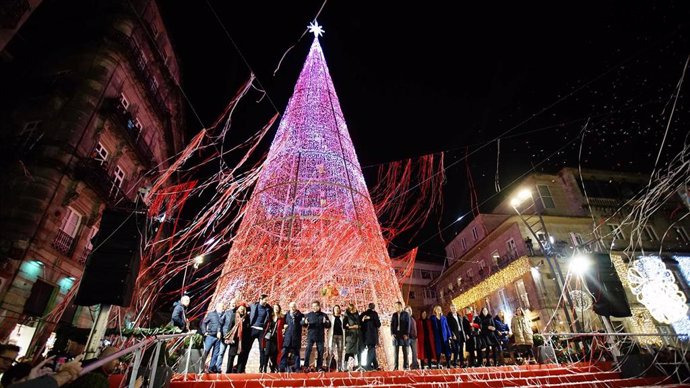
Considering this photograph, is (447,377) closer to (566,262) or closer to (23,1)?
(23,1)

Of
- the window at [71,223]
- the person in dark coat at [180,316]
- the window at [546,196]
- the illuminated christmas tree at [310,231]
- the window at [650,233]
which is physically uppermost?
the window at [546,196]

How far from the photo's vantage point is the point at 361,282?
A: 913 centimetres

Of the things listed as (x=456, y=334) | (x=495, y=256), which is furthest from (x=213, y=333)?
(x=495, y=256)

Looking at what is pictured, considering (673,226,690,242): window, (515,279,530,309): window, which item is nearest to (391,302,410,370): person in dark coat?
(515,279,530,309): window

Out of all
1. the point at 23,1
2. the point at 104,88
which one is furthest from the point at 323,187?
the point at 104,88

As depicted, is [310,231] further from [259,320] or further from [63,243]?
[63,243]

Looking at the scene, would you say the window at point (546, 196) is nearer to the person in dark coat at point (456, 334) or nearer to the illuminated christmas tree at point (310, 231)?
the person in dark coat at point (456, 334)

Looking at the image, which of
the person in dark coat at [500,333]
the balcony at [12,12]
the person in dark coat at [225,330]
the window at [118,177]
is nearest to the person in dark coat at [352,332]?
the person in dark coat at [225,330]

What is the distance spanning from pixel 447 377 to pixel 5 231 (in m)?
14.2

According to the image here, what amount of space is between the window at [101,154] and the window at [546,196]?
1032 inches

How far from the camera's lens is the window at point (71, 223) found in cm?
1362

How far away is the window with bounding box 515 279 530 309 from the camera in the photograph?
21.3 m

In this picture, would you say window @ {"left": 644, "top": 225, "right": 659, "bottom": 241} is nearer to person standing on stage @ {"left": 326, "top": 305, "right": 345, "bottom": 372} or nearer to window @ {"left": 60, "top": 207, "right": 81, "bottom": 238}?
person standing on stage @ {"left": 326, "top": 305, "right": 345, "bottom": 372}

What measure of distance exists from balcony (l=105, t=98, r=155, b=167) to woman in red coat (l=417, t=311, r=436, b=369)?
15.1m
